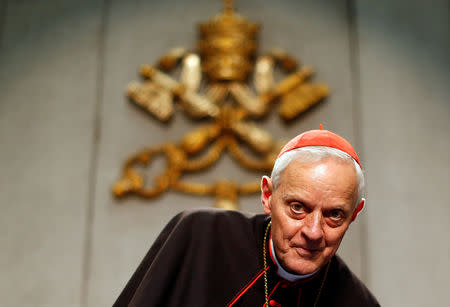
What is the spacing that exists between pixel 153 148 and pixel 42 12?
1371 mm

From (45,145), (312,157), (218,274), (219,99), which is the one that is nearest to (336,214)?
(312,157)

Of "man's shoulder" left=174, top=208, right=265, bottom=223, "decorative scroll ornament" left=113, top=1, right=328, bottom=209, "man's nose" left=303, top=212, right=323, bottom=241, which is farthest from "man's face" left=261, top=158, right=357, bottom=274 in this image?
"decorative scroll ornament" left=113, top=1, right=328, bottom=209

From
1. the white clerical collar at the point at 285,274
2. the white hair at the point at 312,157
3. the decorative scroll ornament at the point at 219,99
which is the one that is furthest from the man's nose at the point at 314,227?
the decorative scroll ornament at the point at 219,99

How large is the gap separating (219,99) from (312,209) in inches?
98.2

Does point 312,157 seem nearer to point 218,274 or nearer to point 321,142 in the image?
point 321,142

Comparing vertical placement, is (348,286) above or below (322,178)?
below

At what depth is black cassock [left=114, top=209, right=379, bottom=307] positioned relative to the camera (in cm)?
215

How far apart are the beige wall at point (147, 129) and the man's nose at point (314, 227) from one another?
229 cm

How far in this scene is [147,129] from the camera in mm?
4316

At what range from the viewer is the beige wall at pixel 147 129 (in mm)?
4090

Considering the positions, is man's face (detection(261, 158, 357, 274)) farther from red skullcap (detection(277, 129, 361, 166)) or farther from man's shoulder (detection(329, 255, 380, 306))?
man's shoulder (detection(329, 255, 380, 306))

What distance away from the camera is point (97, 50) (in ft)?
14.7

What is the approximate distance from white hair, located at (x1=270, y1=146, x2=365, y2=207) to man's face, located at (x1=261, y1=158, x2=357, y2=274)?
0.06 ft

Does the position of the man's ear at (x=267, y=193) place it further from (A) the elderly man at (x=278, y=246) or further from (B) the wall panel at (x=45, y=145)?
(B) the wall panel at (x=45, y=145)
